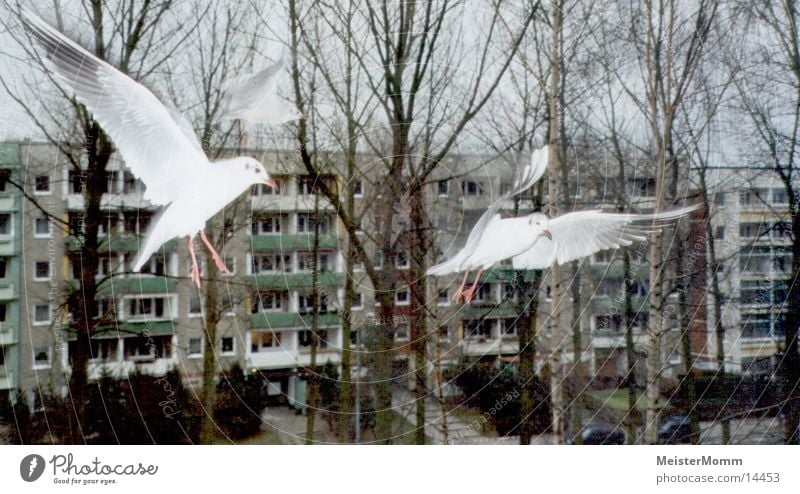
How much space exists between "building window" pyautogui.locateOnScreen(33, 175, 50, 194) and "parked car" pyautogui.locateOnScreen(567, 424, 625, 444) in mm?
2063

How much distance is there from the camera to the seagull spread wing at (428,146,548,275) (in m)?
2.11

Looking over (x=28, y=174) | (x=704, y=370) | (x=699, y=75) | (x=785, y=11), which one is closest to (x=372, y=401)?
(x=704, y=370)

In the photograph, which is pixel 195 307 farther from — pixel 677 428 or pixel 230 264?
pixel 677 428

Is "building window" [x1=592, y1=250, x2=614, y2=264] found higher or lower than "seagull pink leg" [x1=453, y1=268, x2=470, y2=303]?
higher

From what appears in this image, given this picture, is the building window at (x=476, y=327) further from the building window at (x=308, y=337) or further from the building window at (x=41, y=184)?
the building window at (x=41, y=184)

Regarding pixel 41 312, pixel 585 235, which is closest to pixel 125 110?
pixel 41 312

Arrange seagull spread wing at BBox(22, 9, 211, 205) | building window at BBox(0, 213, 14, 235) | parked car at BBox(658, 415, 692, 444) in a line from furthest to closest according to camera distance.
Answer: parked car at BBox(658, 415, 692, 444) < building window at BBox(0, 213, 14, 235) < seagull spread wing at BBox(22, 9, 211, 205)

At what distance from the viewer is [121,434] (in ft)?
6.87

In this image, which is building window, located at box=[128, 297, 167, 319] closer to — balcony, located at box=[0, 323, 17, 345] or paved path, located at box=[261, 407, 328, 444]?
balcony, located at box=[0, 323, 17, 345]

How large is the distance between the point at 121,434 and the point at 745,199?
2.39 m

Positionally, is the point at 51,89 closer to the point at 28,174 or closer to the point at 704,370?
the point at 28,174

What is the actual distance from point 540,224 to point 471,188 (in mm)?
274

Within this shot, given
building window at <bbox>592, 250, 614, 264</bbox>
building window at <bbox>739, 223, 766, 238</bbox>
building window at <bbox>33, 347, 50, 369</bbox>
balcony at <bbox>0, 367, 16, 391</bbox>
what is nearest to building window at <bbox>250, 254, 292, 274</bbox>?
building window at <bbox>33, 347, 50, 369</bbox>
